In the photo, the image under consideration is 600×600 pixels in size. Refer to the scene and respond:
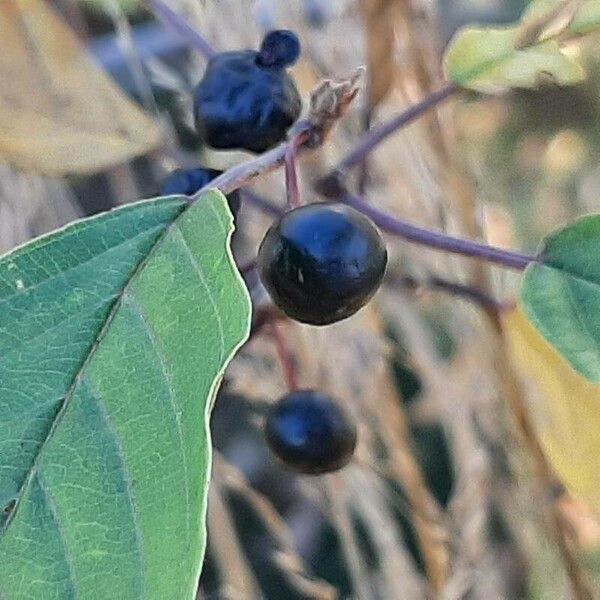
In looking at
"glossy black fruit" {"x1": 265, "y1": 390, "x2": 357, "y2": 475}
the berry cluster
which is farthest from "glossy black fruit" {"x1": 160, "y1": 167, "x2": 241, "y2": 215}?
"glossy black fruit" {"x1": 265, "y1": 390, "x2": 357, "y2": 475}

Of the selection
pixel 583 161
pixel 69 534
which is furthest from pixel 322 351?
pixel 583 161

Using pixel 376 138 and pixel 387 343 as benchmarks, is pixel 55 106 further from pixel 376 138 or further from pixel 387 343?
pixel 387 343

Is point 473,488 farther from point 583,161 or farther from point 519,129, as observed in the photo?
point 519,129

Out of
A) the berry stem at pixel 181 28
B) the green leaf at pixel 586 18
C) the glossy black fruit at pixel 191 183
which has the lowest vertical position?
the green leaf at pixel 586 18

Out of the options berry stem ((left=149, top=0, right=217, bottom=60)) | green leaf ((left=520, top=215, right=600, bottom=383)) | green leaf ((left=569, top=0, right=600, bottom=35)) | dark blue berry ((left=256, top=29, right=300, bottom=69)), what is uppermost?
dark blue berry ((left=256, top=29, right=300, bottom=69))

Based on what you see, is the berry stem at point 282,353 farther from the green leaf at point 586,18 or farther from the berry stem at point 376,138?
the green leaf at point 586,18

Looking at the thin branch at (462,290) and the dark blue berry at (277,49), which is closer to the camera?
the dark blue berry at (277,49)

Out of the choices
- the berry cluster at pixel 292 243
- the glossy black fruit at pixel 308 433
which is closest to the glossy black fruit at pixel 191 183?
the berry cluster at pixel 292 243

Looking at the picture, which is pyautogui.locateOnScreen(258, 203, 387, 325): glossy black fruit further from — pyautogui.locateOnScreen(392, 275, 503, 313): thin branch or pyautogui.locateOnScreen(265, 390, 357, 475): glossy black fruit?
pyautogui.locateOnScreen(392, 275, 503, 313): thin branch
